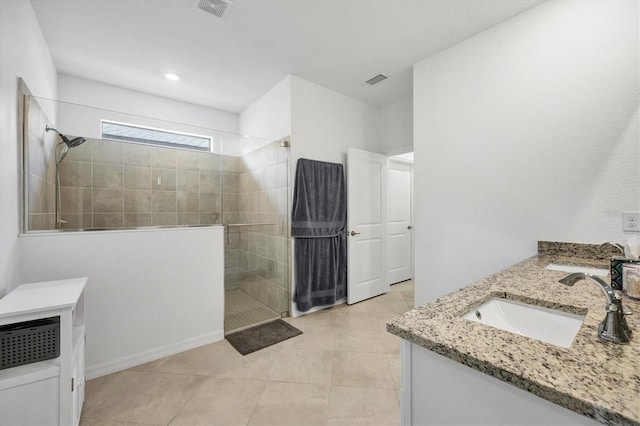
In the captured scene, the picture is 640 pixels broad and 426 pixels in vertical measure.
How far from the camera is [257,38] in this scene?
2.29 meters

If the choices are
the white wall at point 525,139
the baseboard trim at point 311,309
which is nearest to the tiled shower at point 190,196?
the baseboard trim at point 311,309

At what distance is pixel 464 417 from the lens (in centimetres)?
63

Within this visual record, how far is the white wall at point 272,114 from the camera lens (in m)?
2.93

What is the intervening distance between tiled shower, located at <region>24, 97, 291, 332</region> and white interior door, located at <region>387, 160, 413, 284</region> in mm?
1945

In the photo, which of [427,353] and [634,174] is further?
[634,174]

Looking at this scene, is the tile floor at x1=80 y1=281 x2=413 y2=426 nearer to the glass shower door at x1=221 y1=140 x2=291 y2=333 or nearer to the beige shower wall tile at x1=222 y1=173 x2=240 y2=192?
the glass shower door at x1=221 y1=140 x2=291 y2=333

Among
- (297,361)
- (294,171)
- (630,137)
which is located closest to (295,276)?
(297,361)

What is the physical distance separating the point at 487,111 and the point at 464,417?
2.24 m

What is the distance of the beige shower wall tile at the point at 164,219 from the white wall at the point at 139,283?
0.09 metres

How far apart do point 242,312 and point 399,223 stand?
8.97 ft

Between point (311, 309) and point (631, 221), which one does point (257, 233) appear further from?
point (631, 221)

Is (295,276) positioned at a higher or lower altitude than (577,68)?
lower

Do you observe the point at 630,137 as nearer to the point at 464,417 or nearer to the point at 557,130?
the point at 557,130

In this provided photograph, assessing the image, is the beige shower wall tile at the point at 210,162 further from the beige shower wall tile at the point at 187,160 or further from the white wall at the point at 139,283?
the white wall at the point at 139,283
